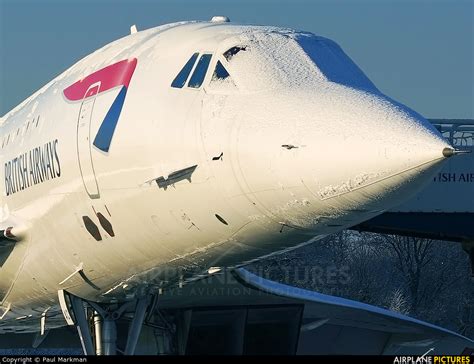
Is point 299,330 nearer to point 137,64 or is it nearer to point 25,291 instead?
point 25,291

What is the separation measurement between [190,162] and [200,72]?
1.00 m

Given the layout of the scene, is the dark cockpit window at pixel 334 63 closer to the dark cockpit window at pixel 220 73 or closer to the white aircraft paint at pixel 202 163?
the white aircraft paint at pixel 202 163

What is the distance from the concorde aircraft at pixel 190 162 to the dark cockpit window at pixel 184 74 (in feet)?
0.08

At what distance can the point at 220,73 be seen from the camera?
458 inches

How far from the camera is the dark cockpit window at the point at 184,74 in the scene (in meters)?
11.9

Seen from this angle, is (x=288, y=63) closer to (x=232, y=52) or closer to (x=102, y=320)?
(x=232, y=52)

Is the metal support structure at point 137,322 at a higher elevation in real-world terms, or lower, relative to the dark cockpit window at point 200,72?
lower

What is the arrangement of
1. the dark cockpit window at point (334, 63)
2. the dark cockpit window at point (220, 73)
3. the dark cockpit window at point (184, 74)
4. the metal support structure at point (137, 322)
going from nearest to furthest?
the dark cockpit window at point (334, 63) → the dark cockpit window at point (220, 73) → the dark cockpit window at point (184, 74) → the metal support structure at point (137, 322)

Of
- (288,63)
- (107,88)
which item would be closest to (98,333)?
(107,88)

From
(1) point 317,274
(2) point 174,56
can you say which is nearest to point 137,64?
(2) point 174,56

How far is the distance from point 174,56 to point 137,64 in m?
0.59

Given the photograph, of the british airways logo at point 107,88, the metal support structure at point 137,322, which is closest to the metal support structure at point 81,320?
the metal support structure at point 137,322

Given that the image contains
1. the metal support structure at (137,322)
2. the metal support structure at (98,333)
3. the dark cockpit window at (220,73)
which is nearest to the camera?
the dark cockpit window at (220,73)

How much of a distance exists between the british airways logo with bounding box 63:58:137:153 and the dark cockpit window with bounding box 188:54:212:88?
96cm
